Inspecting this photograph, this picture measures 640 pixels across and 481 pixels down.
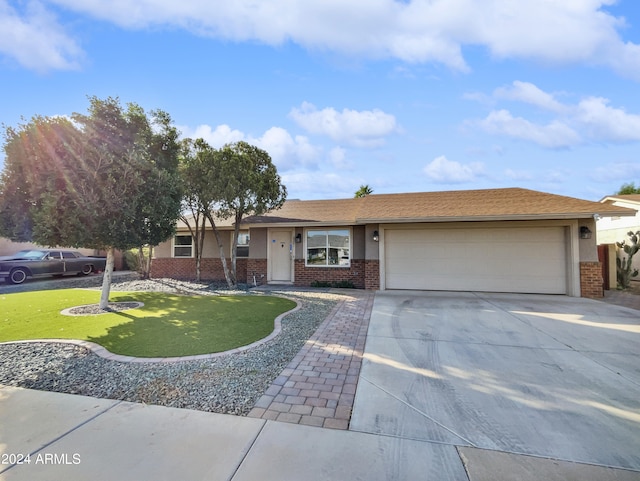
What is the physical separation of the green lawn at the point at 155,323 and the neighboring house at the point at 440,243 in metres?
3.81

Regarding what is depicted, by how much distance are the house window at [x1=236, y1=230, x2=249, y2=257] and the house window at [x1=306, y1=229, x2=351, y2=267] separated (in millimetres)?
3010

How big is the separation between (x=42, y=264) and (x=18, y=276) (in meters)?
0.99

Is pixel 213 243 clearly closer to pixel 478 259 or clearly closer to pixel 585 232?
pixel 478 259

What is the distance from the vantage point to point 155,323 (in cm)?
615

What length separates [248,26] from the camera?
25.7 feet

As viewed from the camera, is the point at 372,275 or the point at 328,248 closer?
the point at 372,275

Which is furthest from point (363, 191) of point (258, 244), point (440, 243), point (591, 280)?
point (591, 280)

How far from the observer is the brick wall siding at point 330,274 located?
11.7 metres

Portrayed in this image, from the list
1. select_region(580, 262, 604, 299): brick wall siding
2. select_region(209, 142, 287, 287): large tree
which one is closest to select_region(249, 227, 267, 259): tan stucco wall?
select_region(209, 142, 287, 287): large tree

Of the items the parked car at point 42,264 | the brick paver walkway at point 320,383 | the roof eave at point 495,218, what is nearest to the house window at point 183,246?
the parked car at point 42,264

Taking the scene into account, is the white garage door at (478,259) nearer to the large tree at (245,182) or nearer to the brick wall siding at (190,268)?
the large tree at (245,182)

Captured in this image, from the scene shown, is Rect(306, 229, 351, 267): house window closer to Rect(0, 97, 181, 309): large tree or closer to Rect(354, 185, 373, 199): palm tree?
Rect(0, 97, 181, 309): large tree

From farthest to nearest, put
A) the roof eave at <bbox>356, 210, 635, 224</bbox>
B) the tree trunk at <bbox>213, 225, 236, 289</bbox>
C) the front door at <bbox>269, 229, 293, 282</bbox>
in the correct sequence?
1. the front door at <bbox>269, 229, 293, 282</bbox>
2. the tree trunk at <bbox>213, 225, 236, 289</bbox>
3. the roof eave at <bbox>356, 210, 635, 224</bbox>

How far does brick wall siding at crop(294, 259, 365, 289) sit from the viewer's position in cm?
1170
